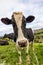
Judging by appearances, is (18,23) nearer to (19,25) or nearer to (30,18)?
(19,25)

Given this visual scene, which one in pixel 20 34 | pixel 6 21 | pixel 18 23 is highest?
pixel 18 23

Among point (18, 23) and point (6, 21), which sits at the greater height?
point (18, 23)

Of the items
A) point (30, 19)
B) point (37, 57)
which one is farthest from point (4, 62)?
point (30, 19)

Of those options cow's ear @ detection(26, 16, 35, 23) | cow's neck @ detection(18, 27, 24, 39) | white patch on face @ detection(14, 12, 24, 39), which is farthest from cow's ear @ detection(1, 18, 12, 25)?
cow's neck @ detection(18, 27, 24, 39)

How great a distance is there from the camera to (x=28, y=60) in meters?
15.7

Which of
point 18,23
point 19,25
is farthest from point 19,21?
point 19,25

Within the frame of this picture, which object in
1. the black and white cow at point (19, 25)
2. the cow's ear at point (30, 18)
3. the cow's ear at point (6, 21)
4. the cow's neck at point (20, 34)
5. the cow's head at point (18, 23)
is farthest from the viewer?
the cow's ear at point (30, 18)

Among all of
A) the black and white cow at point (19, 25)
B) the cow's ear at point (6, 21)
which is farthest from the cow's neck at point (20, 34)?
the cow's ear at point (6, 21)

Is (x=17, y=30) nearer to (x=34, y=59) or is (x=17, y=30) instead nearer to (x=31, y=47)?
(x=34, y=59)

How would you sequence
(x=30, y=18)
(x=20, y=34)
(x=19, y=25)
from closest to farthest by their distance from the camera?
(x=20, y=34), (x=19, y=25), (x=30, y=18)

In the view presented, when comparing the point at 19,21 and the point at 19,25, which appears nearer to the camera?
the point at 19,25

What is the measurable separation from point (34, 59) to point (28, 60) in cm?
113

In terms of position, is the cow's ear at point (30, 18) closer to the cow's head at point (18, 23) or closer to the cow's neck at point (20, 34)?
the cow's head at point (18, 23)

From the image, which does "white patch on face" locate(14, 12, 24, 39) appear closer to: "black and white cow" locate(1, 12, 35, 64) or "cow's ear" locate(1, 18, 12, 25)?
"black and white cow" locate(1, 12, 35, 64)
